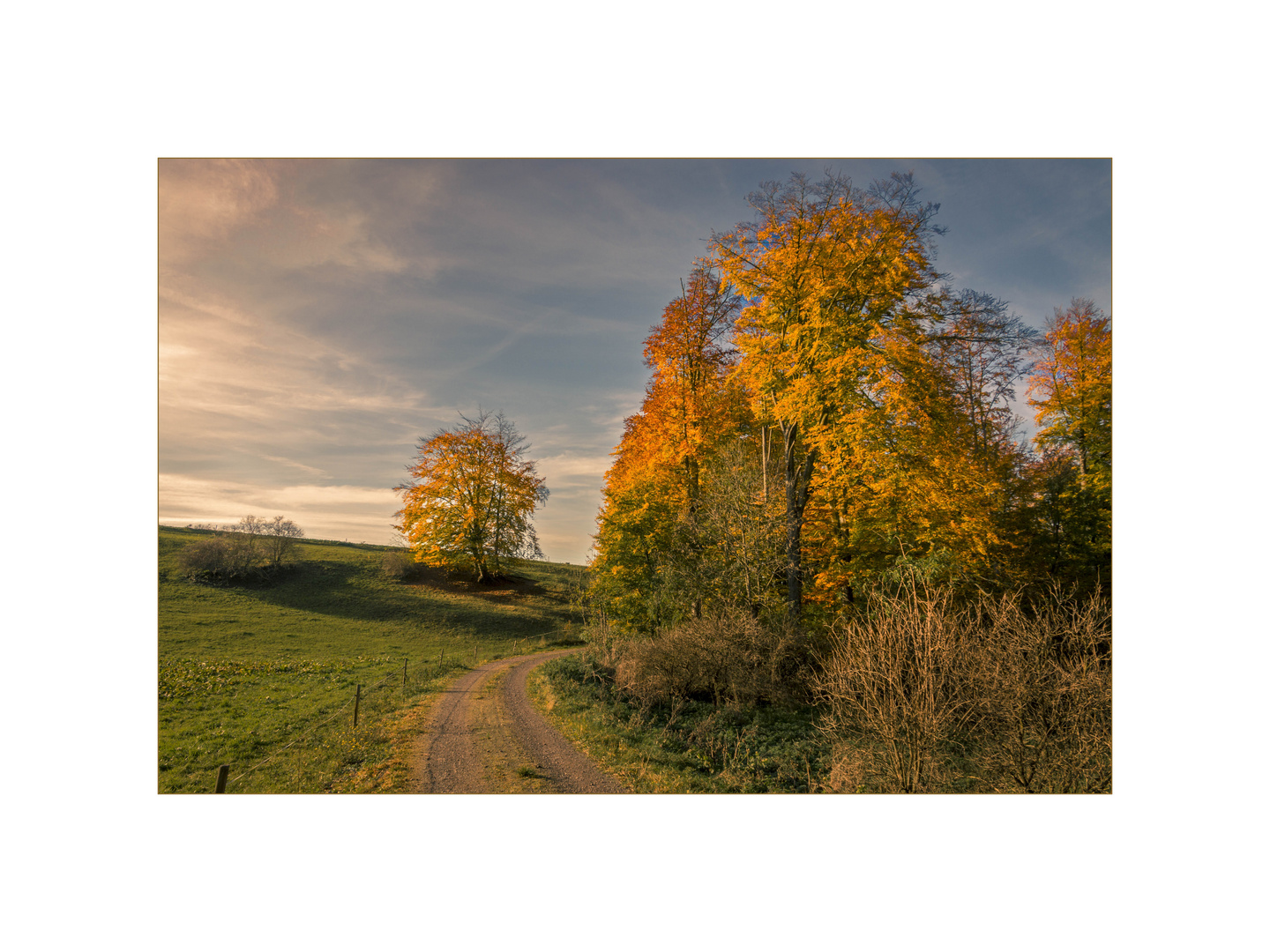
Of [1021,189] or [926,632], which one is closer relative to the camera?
[926,632]

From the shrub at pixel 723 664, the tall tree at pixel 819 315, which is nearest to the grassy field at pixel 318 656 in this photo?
the shrub at pixel 723 664

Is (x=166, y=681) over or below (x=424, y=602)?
over

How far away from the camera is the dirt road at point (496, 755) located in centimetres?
564

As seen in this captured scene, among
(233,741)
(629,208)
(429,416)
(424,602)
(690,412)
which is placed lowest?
(424,602)

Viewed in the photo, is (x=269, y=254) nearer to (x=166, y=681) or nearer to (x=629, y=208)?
(x=629, y=208)

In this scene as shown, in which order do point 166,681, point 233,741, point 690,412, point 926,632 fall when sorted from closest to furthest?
point 926,632 < point 166,681 < point 233,741 < point 690,412

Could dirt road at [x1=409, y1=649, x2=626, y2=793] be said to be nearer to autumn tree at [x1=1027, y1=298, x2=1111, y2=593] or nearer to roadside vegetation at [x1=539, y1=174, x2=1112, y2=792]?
roadside vegetation at [x1=539, y1=174, x2=1112, y2=792]

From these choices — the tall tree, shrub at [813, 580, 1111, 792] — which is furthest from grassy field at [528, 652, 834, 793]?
the tall tree

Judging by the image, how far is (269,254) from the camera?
20.0ft

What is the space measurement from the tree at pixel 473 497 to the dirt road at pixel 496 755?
4.09 meters

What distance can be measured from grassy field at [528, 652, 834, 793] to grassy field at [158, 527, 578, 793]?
298 cm

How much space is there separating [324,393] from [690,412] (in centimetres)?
853

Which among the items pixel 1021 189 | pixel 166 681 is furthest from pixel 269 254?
pixel 1021 189

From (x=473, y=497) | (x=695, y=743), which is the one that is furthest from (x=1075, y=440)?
(x=473, y=497)
